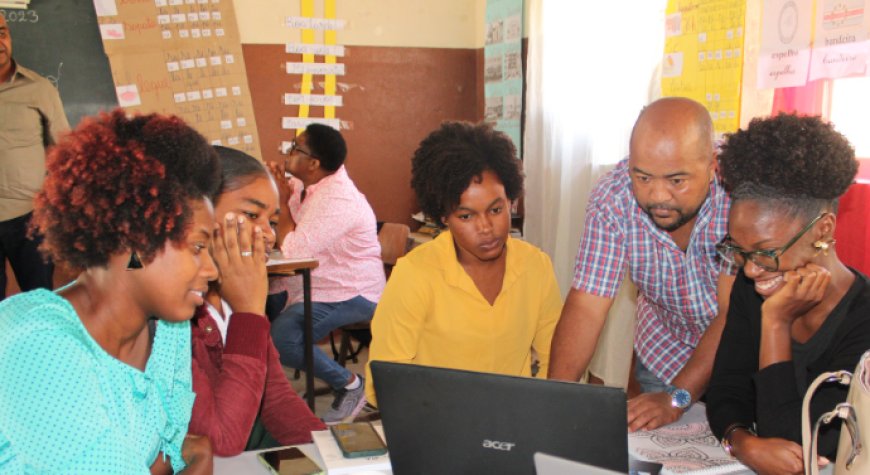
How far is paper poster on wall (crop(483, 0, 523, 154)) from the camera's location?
507 centimetres

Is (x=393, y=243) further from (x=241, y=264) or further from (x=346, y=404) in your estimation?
(x=241, y=264)

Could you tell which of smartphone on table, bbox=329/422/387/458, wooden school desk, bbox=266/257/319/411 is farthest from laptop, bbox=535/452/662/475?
wooden school desk, bbox=266/257/319/411

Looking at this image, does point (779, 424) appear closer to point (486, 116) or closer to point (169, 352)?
point (169, 352)

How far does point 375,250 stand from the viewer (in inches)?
162

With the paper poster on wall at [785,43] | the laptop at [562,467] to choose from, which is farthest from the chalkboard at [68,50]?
the laptop at [562,467]

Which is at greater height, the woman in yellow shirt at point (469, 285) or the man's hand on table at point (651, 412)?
the woman in yellow shirt at point (469, 285)

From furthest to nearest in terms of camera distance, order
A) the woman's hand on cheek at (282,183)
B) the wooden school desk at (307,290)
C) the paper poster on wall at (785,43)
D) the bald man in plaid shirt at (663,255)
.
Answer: the woman's hand on cheek at (282,183), the wooden school desk at (307,290), the paper poster on wall at (785,43), the bald man in plaid shirt at (663,255)

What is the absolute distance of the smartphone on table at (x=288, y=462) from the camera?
1432mm

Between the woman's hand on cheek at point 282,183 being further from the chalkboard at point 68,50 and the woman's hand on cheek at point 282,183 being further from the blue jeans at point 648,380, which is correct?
the blue jeans at point 648,380

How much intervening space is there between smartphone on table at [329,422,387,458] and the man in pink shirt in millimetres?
2244

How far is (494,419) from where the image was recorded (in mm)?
1176

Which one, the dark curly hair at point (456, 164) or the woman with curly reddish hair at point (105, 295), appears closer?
the woman with curly reddish hair at point (105, 295)

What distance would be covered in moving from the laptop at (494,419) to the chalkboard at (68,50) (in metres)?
4.30

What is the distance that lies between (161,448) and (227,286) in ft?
1.39
